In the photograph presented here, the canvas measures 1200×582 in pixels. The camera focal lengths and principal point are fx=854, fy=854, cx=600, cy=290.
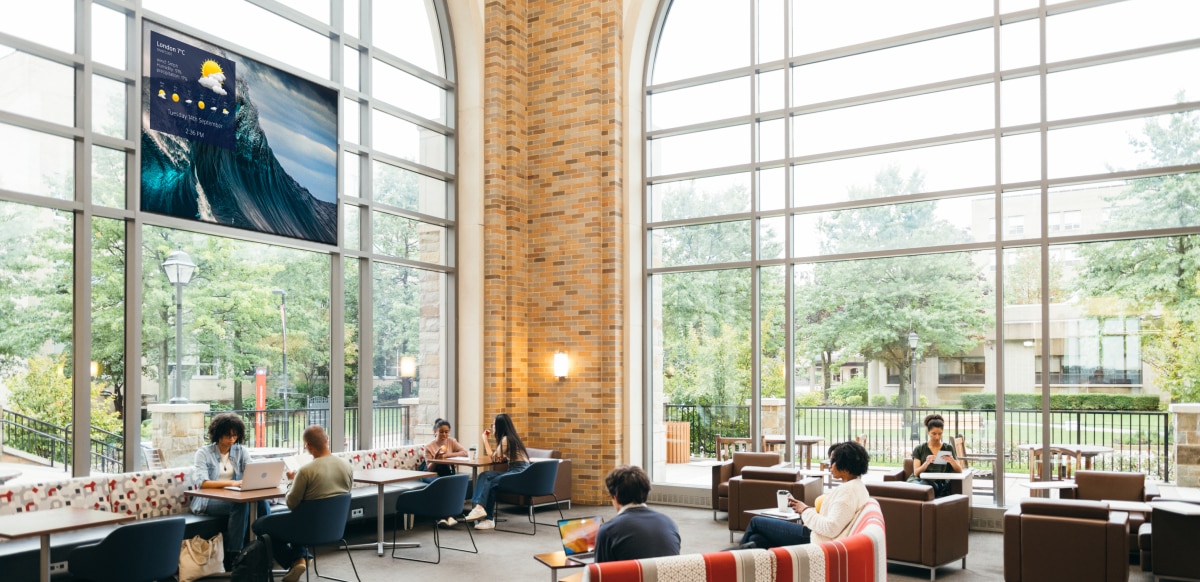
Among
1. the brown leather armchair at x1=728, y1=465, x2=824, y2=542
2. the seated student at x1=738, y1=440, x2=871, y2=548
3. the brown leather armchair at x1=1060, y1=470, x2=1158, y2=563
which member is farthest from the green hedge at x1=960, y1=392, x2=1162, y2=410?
the seated student at x1=738, y1=440, x2=871, y2=548

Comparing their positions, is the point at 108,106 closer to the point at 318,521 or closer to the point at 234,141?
the point at 234,141

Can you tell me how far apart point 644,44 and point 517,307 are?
140 inches

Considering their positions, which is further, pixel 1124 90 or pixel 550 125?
pixel 550 125

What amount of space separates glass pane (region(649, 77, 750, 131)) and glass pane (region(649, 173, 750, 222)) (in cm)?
73

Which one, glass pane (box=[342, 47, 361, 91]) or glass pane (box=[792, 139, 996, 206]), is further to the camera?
glass pane (box=[342, 47, 361, 91])

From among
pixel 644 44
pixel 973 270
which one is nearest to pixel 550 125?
pixel 644 44

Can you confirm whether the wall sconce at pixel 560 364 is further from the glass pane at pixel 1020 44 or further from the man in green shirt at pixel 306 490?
the glass pane at pixel 1020 44

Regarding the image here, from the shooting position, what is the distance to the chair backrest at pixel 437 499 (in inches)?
276

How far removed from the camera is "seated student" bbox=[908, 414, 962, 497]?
7518 millimetres

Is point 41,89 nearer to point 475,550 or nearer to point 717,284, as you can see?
point 475,550

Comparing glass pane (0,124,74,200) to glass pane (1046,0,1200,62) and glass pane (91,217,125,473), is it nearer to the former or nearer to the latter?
glass pane (91,217,125,473)

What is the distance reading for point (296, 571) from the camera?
20.4ft

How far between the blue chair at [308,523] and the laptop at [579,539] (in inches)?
89.6

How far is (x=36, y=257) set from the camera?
635 cm
